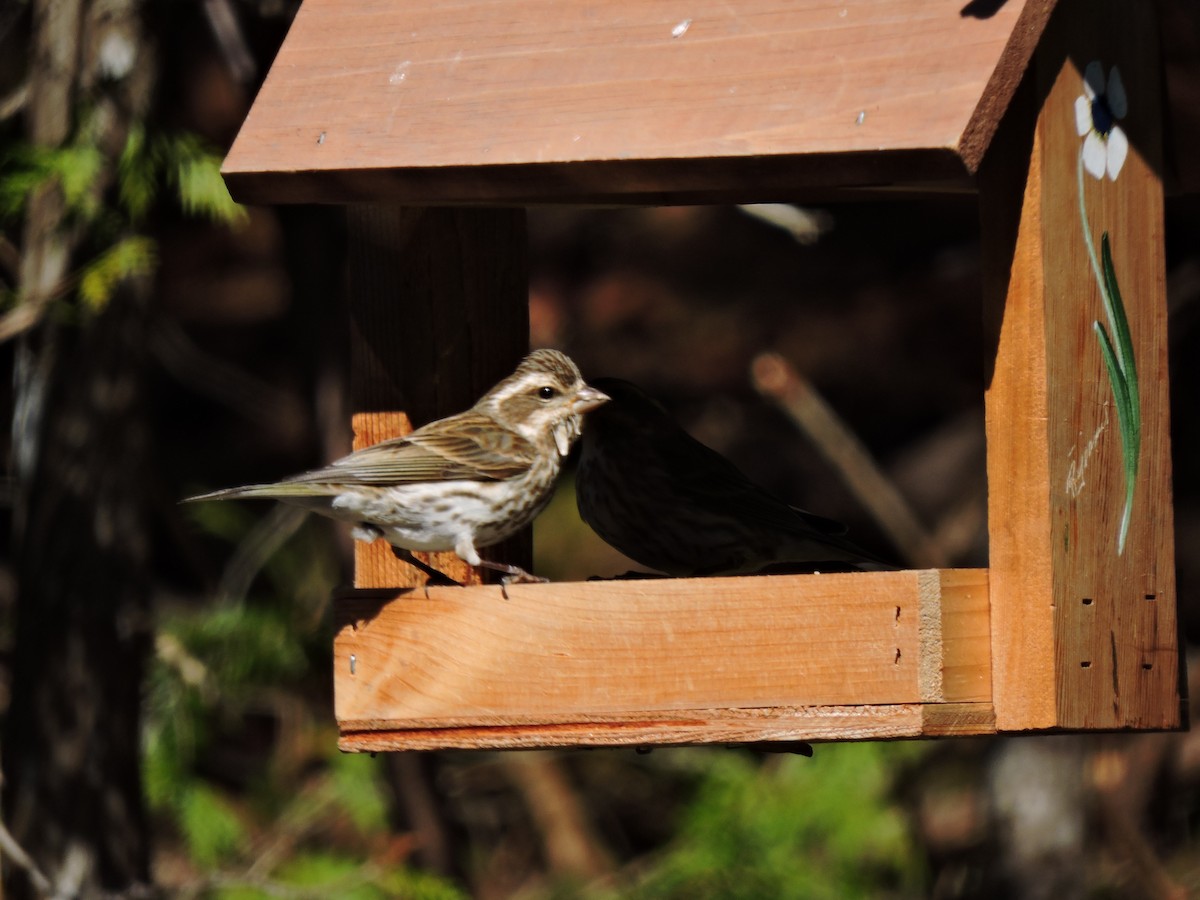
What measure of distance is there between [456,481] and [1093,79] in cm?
167

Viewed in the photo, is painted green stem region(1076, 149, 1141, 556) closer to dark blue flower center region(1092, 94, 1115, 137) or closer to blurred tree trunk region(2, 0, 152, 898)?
dark blue flower center region(1092, 94, 1115, 137)

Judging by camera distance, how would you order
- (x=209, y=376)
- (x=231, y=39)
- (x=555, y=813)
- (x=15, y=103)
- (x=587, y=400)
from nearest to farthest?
(x=587, y=400) < (x=15, y=103) < (x=231, y=39) < (x=209, y=376) < (x=555, y=813)

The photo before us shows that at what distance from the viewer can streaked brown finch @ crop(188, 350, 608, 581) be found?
4.30 meters

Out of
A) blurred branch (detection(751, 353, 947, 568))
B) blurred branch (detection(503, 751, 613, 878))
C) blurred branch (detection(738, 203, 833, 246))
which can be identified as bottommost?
blurred branch (detection(503, 751, 613, 878))

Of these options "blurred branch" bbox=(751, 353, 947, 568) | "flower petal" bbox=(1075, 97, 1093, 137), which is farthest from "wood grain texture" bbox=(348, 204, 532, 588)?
"blurred branch" bbox=(751, 353, 947, 568)

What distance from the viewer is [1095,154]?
152 inches

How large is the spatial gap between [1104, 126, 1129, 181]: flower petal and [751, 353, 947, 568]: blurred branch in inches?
142

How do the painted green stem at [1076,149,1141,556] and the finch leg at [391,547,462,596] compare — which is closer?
the painted green stem at [1076,149,1141,556]

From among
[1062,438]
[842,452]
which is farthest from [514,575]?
[842,452]

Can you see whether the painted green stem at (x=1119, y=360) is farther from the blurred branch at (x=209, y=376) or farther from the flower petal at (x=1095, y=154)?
the blurred branch at (x=209, y=376)

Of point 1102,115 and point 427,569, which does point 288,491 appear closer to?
point 427,569

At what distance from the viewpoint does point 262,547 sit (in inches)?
309

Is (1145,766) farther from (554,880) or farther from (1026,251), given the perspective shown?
(1026,251)

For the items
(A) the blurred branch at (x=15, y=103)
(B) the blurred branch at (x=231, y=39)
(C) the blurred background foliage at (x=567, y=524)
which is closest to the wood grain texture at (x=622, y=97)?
(C) the blurred background foliage at (x=567, y=524)
